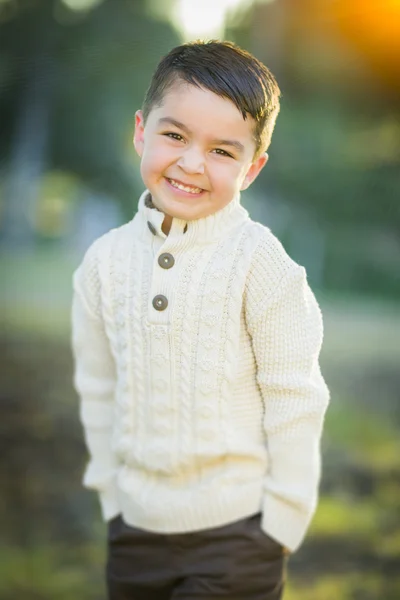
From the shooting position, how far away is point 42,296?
544cm

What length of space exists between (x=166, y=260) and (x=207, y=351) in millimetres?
170

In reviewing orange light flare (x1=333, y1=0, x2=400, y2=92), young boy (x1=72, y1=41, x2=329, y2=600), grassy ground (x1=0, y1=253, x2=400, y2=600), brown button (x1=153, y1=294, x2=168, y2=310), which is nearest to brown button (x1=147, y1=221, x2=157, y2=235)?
young boy (x1=72, y1=41, x2=329, y2=600)

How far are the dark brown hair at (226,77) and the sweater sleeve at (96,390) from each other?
0.43 meters

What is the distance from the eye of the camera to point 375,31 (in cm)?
436

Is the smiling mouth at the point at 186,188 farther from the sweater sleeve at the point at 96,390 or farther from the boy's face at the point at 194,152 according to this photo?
the sweater sleeve at the point at 96,390

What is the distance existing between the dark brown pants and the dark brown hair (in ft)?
2.22

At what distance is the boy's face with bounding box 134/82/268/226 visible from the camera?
1375mm

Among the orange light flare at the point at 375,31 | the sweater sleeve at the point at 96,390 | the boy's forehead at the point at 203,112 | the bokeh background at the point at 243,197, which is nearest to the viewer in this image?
the boy's forehead at the point at 203,112

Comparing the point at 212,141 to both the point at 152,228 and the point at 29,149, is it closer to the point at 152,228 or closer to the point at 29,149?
the point at 152,228

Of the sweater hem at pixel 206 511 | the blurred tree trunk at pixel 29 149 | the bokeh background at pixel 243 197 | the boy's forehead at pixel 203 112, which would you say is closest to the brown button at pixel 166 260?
the boy's forehead at pixel 203 112

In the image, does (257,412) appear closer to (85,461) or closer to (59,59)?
(85,461)

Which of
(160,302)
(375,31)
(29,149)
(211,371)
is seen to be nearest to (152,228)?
(160,302)

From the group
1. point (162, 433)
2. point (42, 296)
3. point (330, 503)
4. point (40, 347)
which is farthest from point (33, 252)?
point (162, 433)

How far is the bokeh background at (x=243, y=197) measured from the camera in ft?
12.0
